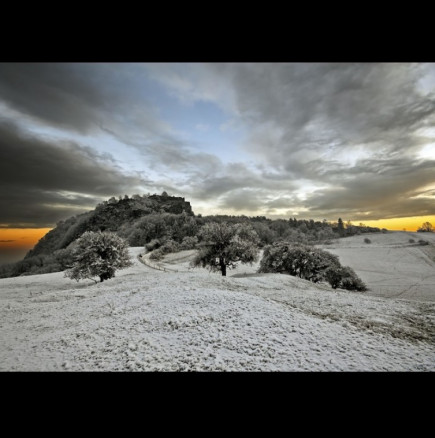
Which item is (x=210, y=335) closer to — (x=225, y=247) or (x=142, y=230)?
(x=225, y=247)

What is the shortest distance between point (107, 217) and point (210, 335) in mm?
111706

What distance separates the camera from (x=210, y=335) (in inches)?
189

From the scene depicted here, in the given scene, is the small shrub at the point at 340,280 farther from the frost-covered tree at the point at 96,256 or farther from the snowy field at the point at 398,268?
the frost-covered tree at the point at 96,256

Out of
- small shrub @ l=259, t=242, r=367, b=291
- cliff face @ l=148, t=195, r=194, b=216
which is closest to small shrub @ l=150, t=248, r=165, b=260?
small shrub @ l=259, t=242, r=367, b=291

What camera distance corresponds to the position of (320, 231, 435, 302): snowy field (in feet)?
70.6

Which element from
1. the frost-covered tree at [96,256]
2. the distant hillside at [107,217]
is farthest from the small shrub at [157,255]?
the distant hillside at [107,217]
